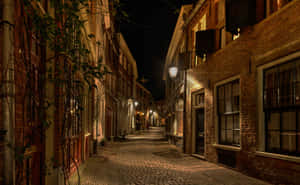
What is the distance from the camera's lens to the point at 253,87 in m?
7.01

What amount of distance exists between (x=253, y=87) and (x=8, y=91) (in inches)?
240

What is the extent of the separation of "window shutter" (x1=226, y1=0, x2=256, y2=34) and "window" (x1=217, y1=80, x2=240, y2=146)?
1821 millimetres

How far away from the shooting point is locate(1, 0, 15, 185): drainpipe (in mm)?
2955

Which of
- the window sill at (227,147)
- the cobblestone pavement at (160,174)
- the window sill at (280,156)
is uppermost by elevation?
the window sill at (280,156)

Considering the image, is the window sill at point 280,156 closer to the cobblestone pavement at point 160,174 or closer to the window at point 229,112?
the cobblestone pavement at point 160,174

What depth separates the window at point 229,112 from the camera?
8121mm

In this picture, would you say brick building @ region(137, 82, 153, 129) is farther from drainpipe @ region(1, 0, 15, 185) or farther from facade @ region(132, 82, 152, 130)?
drainpipe @ region(1, 0, 15, 185)

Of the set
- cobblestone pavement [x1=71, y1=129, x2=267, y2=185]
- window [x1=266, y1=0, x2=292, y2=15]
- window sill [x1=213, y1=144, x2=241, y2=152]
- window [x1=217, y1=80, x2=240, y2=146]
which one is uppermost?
window [x1=266, y1=0, x2=292, y2=15]

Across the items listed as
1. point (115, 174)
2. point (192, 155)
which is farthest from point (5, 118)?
point (192, 155)

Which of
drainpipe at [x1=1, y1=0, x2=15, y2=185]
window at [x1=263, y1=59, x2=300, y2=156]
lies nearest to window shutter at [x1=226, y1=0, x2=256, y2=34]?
window at [x1=263, y1=59, x2=300, y2=156]

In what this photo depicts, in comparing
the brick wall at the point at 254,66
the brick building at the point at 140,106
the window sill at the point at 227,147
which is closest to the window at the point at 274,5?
the brick wall at the point at 254,66

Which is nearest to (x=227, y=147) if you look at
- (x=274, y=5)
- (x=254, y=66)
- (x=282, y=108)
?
(x=282, y=108)

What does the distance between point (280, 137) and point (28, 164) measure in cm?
556

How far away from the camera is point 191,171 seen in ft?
26.2
